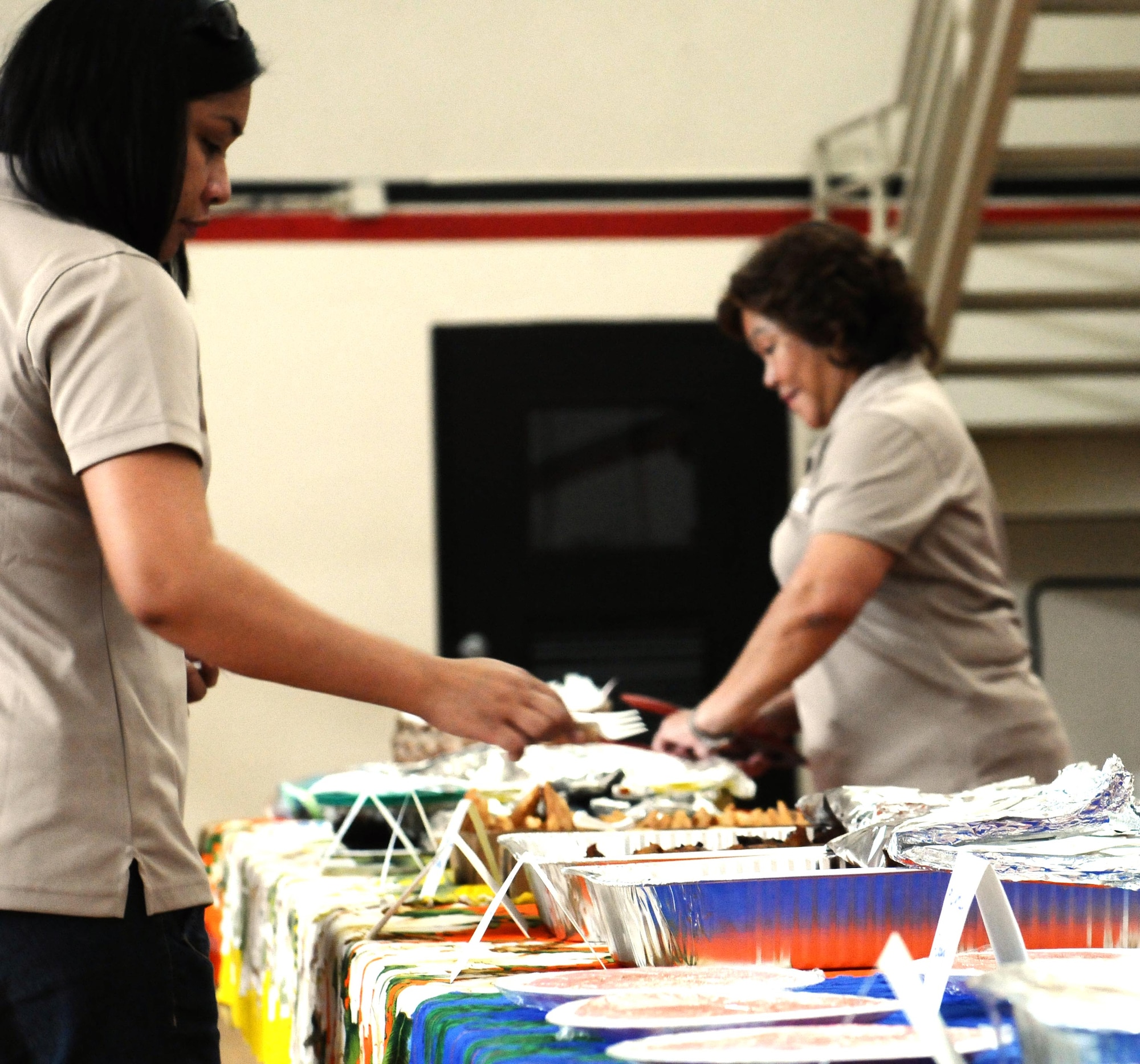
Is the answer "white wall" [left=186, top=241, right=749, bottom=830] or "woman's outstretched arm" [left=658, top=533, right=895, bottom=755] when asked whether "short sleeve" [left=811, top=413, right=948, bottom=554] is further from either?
"white wall" [left=186, top=241, right=749, bottom=830]

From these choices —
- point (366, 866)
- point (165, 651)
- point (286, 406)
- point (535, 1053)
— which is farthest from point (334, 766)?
point (535, 1053)

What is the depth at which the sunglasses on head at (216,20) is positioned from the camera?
1092mm

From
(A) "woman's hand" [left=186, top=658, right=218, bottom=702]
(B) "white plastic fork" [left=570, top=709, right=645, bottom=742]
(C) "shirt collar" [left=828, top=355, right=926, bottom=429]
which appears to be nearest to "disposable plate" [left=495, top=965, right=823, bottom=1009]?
(A) "woman's hand" [left=186, top=658, right=218, bottom=702]

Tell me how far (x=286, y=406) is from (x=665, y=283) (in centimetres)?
126

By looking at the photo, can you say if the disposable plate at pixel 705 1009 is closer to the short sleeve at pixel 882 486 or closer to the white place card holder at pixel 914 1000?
the white place card holder at pixel 914 1000

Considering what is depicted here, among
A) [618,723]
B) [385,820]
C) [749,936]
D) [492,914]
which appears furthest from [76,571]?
[618,723]

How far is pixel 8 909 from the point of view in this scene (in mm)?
974

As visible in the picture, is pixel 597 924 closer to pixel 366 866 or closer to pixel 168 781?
pixel 168 781

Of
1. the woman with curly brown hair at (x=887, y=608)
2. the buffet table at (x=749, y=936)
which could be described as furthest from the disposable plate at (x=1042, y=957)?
the woman with curly brown hair at (x=887, y=608)

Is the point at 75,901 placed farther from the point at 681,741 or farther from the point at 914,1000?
the point at 681,741

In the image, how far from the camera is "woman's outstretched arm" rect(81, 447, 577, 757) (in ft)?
3.17

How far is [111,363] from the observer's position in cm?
98

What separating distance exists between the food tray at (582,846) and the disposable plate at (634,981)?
0.60ft

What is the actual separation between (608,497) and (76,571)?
367 cm
